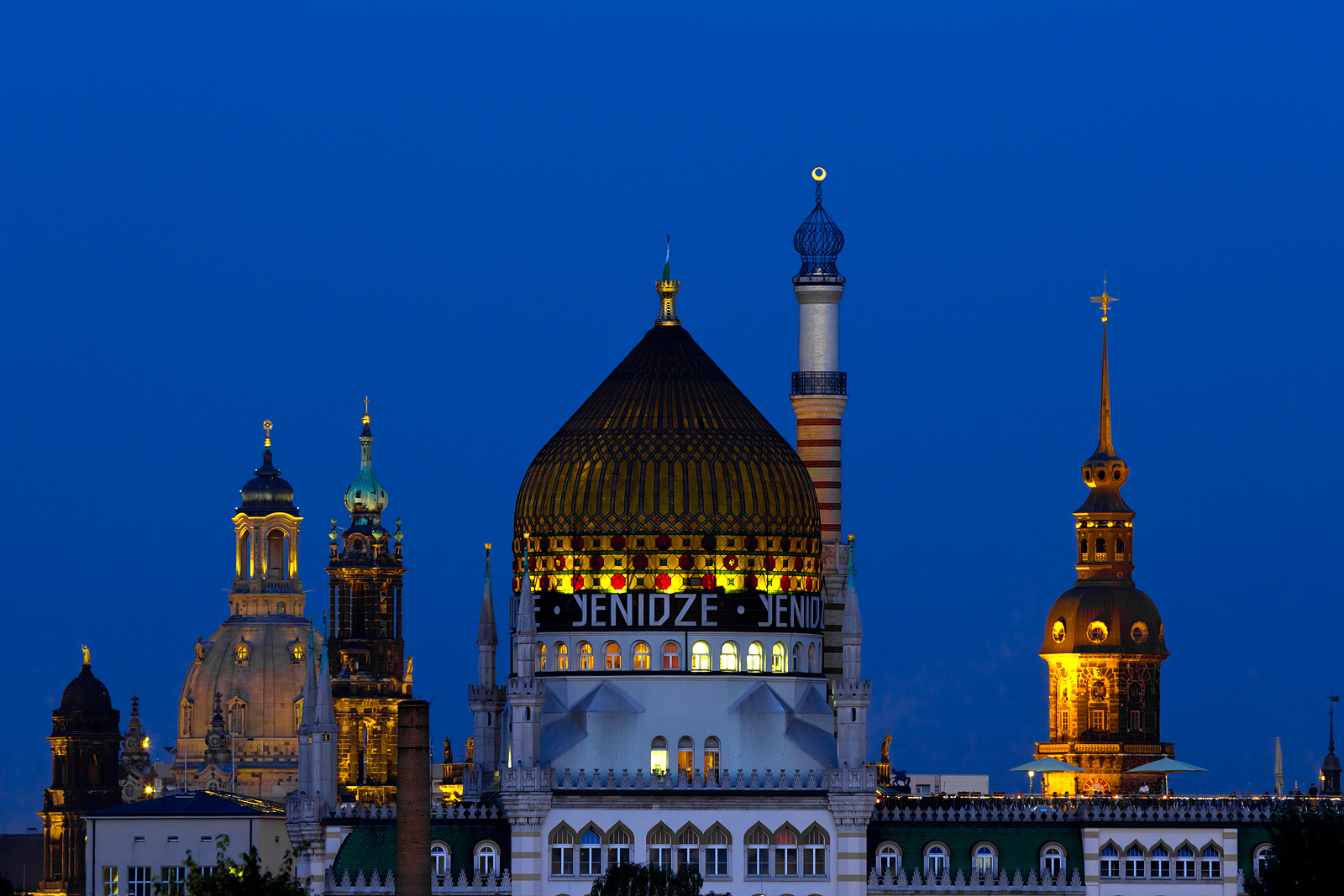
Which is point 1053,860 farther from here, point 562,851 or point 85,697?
point 85,697

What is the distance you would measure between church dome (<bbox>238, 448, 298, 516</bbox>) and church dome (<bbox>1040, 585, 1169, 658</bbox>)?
5050 cm

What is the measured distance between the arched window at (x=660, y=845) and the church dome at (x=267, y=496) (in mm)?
90253

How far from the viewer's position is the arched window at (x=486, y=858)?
11038 cm

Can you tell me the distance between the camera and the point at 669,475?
11431cm

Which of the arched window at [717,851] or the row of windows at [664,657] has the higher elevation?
the row of windows at [664,657]

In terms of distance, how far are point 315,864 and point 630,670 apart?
39.9 ft

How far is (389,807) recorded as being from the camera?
11400 cm

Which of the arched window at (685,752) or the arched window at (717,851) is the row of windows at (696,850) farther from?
the arched window at (685,752)

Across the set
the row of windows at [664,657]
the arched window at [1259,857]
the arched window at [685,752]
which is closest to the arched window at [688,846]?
the arched window at [685,752]

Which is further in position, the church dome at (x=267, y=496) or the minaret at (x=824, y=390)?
A: the church dome at (x=267, y=496)

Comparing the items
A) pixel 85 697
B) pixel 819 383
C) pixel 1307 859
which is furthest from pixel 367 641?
pixel 1307 859

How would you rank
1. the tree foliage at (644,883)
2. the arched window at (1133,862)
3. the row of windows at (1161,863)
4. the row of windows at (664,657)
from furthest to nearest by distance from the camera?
the row of windows at (664,657)
the arched window at (1133,862)
the row of windows at (1161,863)
the tree foliage at (644,883)

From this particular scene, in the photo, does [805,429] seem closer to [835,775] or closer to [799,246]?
[799,246]

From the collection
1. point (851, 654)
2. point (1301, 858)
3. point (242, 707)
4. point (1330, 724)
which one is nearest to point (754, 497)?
point (851, 654)
